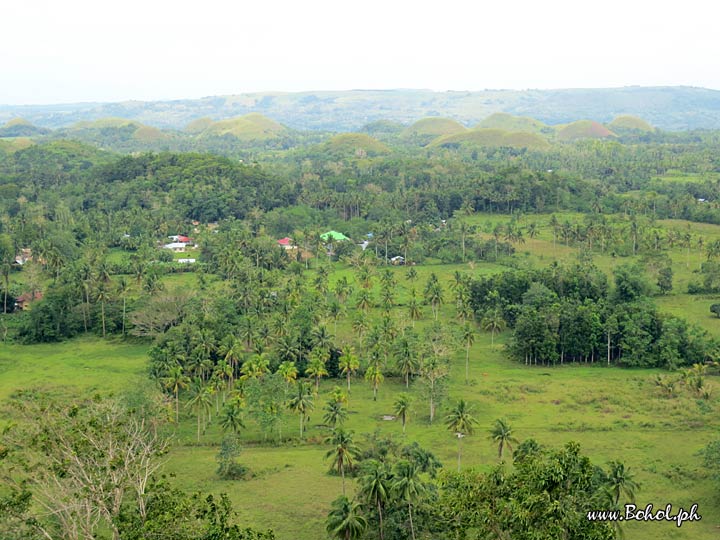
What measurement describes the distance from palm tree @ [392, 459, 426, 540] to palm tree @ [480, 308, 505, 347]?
136ft

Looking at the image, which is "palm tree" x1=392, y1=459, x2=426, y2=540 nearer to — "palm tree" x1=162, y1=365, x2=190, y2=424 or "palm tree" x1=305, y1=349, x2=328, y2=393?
"palm tree" x1=162, y1=365, x2=190, y2=424

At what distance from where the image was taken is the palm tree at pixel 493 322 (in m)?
74.8

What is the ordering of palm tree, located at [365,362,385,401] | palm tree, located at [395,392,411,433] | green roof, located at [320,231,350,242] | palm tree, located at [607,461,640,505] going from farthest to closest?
green roof, located at [320,231,350,242] → palm tree, located at [365,362,385,401] → palm tree, located at [395,392,411,433] → palm tree, located at [607,461,640,505]

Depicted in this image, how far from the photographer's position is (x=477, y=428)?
176ft

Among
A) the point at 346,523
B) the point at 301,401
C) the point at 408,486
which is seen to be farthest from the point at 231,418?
the point at 408,486

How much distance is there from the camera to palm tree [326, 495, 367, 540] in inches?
1332

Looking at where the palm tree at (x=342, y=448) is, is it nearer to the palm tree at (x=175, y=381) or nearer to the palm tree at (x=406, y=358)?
the palm tree at (x=175, y=381)

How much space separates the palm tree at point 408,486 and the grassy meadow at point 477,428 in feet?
23.3

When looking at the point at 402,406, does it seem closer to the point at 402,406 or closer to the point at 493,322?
the point at 402,406

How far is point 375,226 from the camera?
119188 mm

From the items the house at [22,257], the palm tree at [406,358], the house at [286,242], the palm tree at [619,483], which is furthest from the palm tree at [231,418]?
the house at [22,257]

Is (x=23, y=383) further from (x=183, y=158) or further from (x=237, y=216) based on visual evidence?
(x=183, y=158)

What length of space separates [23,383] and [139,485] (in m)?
39.4

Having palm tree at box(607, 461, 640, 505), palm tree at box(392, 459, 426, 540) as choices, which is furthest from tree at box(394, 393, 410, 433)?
palm tree at box(607, 461, 640, 505)
